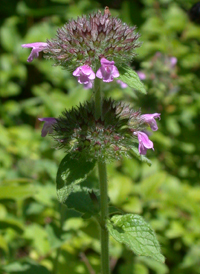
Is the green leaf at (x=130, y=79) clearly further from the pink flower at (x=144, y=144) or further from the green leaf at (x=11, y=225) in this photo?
the green leaf at (x=11, y=225)

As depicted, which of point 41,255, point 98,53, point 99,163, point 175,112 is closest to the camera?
point 98,53

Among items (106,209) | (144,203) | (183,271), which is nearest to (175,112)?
(144,203)

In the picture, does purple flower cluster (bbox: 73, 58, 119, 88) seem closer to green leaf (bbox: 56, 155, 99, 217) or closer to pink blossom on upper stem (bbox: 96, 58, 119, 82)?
pink blossom on upper stem (bbox: 96, 58, 119, 82)

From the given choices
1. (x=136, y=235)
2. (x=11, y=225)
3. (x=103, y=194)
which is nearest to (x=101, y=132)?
(x=103, y=194)

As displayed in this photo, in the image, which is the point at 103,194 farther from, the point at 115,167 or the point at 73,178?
the point at 115,167

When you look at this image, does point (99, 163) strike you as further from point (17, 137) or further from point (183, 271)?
point (17, 137)

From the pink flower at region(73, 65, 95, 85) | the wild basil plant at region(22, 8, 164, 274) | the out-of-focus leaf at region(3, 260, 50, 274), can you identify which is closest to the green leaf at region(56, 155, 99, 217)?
the wild basil plant at region(22, 8, 164, 274)

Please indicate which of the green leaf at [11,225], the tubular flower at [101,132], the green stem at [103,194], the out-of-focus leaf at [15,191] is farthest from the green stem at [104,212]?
the green leaf at [11,225]
